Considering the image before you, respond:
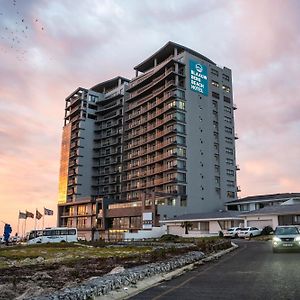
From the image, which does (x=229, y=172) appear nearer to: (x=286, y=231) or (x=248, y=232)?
(x=248, y=232)

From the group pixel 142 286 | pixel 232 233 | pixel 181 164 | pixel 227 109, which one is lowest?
pixel 142 286

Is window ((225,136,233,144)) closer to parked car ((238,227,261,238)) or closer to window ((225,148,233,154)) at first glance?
window ((225,148,233,154))

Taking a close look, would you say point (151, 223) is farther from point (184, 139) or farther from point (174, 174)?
point (184, 139)

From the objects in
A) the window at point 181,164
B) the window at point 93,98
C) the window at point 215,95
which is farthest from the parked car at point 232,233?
the window at point 93,98

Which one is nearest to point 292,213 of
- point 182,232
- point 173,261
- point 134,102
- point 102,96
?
point 182,232

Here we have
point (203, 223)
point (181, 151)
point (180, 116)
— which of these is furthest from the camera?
point (180, 116)

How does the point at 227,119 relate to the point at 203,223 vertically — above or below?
above

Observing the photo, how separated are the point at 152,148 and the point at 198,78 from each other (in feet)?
78.1

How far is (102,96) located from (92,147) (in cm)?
2037

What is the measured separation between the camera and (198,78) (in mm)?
111625

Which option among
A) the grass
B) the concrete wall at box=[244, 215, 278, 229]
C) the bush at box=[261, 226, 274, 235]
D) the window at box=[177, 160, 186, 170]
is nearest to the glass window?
the window at box=[177, 160, 186, 170]

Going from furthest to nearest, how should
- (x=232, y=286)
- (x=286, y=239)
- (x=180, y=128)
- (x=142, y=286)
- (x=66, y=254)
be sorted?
(x=180, y=128) → (x=66, y=254) → (x=286, y=239) → (x=142, y=286) → (x=232, y=286)

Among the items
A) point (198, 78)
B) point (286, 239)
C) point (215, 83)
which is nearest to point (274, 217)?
point (286, 239)

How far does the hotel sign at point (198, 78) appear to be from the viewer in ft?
360
